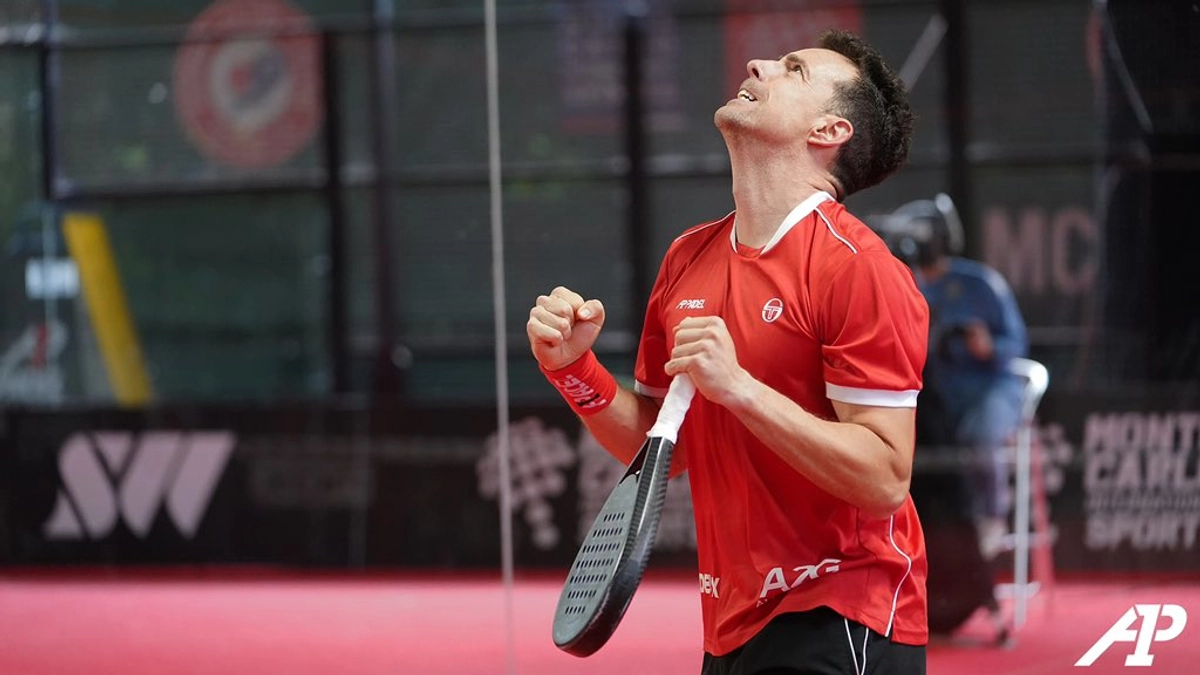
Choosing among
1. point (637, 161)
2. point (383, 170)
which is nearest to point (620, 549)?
point (637, 161)

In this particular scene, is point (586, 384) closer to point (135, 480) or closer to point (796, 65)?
point (796, 65)

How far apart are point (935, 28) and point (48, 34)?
2996 mm

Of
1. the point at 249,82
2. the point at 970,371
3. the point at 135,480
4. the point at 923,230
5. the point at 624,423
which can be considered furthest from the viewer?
the point at 249,82

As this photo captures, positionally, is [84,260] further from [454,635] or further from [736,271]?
[736,271]

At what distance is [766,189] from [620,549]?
51cm

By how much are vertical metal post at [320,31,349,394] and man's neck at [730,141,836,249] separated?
140 inches

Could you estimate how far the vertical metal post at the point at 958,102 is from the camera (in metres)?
4.75

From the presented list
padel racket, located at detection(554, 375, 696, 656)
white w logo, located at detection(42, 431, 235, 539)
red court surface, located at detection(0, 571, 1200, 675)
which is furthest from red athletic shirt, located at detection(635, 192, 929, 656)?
white w logo, located at detection(42, 431, 235, 539)

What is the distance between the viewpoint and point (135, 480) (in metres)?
5.38

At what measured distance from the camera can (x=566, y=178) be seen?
5258 millimetres

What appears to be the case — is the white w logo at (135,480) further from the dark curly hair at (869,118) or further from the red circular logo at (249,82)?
the dark curly hair at (869,118)

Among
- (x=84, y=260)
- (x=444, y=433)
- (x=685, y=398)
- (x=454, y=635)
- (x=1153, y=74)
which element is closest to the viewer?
(x=685, y=398)

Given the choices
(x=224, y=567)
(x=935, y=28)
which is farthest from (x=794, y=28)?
(x=224, y=567)

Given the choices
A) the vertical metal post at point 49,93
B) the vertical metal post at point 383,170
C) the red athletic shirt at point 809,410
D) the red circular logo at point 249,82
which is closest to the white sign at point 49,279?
the vertical metal post at point 49,93
